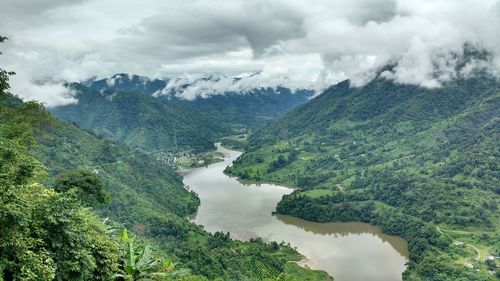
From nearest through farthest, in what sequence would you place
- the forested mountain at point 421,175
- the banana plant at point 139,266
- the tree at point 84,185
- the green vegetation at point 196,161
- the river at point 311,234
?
the banana plant at point 139,266, the tree at point 84,185, the river at point 311,234, the forested mountain at point 421,175, the green vegetation at point 196,161

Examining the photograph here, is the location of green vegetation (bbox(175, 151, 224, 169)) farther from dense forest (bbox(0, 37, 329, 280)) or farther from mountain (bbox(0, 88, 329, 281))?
dense forest (bbox(0, 37, 329, 280))

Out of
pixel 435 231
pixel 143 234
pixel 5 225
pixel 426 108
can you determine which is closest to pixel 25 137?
pixel 5 225

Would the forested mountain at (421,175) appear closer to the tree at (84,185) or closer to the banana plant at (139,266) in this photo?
the tree at (84,185)

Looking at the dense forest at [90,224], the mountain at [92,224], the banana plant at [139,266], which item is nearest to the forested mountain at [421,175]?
the mountain at [92,224]

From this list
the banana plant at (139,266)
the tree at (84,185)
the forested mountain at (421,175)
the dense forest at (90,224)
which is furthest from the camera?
the forested mountain at (421,175)

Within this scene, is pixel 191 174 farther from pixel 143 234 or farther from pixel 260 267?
pixel 260 267

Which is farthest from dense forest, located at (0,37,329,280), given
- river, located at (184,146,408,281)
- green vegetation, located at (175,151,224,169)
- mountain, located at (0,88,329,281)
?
green vegetation, located at (175,151,224,169)

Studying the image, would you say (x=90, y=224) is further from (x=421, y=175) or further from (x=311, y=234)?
(x=421, y=175)
